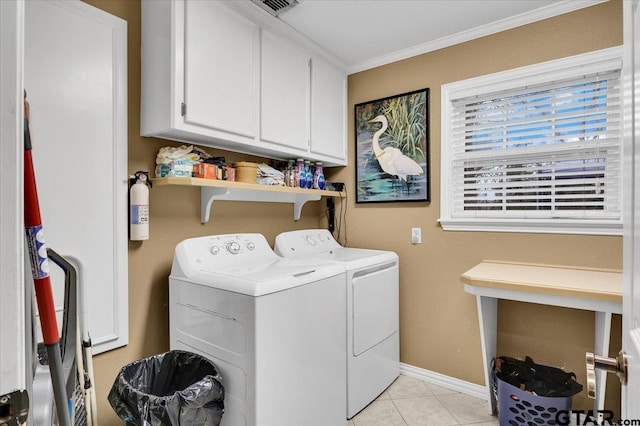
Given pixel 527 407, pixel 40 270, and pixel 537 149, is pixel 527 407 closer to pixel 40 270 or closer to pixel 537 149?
pixel 537 149

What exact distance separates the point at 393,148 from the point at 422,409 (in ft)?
6.09

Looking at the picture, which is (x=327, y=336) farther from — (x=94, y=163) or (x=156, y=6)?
(x=156, y=6)

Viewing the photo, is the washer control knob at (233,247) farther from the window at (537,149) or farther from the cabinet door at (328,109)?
the window at (537,149)

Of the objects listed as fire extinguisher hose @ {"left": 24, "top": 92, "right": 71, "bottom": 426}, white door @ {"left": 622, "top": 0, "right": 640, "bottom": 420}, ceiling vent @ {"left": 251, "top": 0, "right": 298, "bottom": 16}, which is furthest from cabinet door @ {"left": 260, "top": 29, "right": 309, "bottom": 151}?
white door @ {"left": 622, "top": 0, "right": 640, "bottom": 420}

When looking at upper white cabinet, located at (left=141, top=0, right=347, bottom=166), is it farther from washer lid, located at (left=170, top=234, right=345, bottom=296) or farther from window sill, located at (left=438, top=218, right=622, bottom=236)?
window sill, located at (left=438, top=218, right=622, bottom=236)

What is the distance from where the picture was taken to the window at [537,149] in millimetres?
1947

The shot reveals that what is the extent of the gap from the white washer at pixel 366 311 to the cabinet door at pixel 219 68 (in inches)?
37.1

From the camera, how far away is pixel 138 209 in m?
1.72

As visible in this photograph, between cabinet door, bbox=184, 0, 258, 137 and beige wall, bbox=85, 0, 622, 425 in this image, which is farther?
beige wall, bbox=85, 0, 622, 425

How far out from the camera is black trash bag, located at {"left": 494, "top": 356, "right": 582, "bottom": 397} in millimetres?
1802

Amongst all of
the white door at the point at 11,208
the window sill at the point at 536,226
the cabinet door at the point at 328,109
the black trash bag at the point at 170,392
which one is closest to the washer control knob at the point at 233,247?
the black trash bag at the point at 170,392

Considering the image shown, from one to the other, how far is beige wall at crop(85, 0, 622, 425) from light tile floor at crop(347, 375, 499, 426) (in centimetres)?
17

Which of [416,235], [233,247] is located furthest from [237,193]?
[416,235]

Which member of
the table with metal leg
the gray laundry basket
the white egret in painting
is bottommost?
the gray laundry basket
